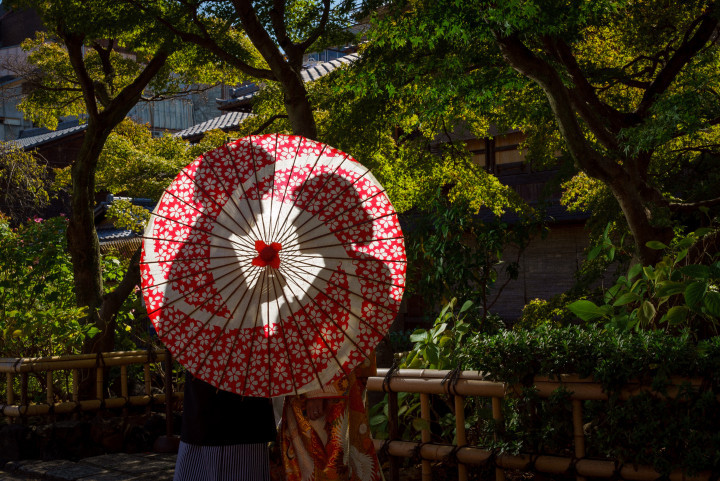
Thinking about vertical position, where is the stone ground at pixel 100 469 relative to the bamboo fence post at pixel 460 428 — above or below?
below

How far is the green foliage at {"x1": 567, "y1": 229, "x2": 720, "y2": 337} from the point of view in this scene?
4152mm

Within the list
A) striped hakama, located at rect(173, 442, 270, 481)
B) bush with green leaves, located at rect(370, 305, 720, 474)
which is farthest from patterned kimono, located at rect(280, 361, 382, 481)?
bush with green leaves, located at rect(370, 305, 720, 474)

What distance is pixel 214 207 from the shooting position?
3.27m

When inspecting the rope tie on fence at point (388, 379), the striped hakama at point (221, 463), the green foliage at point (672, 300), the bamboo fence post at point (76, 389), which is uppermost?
the green foliage at point (672, 300)

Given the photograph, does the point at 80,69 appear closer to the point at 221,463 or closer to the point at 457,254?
the point at 457,254

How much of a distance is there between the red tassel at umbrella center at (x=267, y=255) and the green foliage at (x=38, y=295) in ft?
18.5

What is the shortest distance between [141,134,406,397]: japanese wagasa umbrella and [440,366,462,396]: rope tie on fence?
1.08 metres

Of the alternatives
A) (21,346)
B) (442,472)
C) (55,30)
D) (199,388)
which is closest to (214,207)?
(199,388)

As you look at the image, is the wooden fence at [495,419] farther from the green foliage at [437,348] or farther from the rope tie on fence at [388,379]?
the green foliage at [437,348]

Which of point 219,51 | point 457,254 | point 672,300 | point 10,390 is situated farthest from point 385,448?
point 219,51

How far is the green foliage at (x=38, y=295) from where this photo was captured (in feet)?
26.6

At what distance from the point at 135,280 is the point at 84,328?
3.04 ft

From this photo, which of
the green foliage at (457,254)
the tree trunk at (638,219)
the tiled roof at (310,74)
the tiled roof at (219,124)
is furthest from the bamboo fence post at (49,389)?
the tiled roof at (219,124)

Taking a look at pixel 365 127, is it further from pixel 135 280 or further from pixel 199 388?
pixel 199 388
